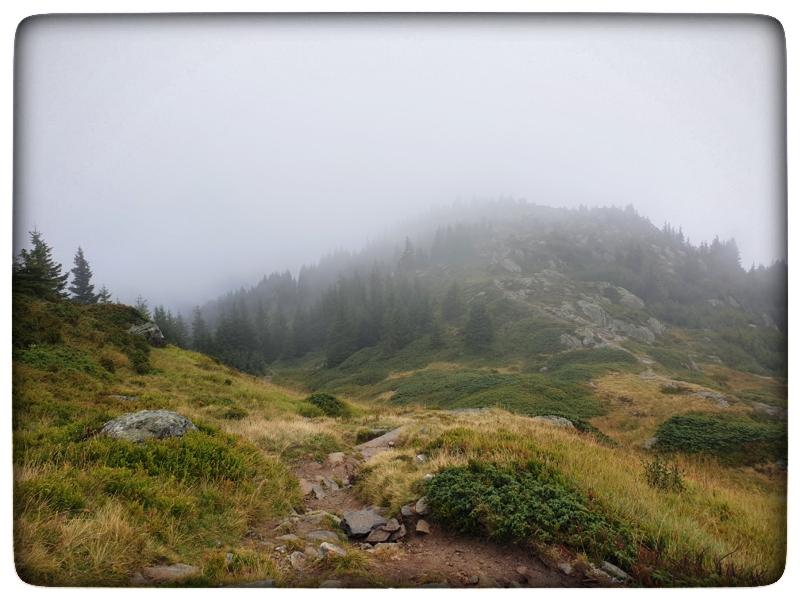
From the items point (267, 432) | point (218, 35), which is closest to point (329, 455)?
point (267, 432)

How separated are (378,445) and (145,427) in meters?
6.02

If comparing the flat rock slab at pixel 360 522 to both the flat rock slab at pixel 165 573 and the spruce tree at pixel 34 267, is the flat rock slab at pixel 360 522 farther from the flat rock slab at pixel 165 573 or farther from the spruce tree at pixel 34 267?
the spruce tree at pixel 34 267

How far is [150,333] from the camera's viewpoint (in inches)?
808

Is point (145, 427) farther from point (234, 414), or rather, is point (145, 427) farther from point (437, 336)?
point (437, 336)

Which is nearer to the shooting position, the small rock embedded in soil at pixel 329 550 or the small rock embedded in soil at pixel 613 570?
the small rock embedded in soil at pixel 613 570

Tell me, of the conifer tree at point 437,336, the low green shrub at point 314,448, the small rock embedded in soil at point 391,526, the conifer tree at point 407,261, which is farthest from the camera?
the conifer tree at point 407,261

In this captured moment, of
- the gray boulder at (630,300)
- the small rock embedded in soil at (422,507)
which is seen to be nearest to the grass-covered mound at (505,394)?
the small rock embedded in soil at (422,507)

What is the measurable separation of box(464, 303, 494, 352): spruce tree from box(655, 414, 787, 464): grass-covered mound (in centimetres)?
3274

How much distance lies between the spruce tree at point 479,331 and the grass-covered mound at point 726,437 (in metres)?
32.7

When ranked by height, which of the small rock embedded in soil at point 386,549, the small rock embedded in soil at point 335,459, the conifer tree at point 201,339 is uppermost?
the small rock embedded in soil at point 386,549

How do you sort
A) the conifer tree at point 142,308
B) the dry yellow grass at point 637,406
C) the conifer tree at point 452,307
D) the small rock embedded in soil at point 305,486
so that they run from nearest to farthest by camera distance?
the small rock embedded in soil at point 305,486 < the dry yellow grass at point 637,406 < the conifer tree at point 142,308 < the conifer tree at point 452,307

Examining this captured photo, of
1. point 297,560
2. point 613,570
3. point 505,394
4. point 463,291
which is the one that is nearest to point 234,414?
point 297,560

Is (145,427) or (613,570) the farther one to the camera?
(145,427)

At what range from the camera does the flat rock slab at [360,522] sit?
481cm
